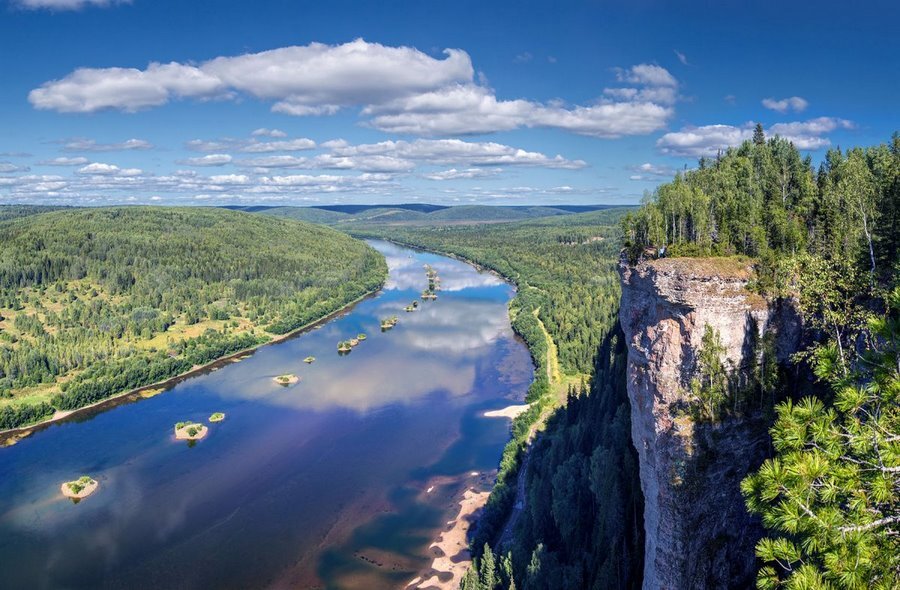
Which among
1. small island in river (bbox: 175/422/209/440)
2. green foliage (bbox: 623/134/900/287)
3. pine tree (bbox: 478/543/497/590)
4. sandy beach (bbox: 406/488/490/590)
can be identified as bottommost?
sandy beach (bbox: 406/488/490/590)

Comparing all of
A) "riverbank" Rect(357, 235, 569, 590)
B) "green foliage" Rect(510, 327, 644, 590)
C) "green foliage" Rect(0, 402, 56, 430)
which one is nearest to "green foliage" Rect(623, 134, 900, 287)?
"green foliage" Rect(510, 327, 644, 590)

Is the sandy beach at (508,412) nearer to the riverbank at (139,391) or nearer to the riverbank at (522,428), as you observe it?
the riverbank at (522,428)

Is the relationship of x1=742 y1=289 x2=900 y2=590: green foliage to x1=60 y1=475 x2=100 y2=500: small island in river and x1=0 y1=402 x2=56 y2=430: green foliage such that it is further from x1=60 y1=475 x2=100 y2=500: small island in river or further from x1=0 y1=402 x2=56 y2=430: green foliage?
x1=0 y1=402 x2=56 y2=430: green foliage

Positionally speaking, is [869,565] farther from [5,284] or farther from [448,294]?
[5,284]

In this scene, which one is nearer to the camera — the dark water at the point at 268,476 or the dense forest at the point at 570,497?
the dense forest at the point at 570,497

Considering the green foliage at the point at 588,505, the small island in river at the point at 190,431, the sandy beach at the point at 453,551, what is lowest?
the sandy beach at the point at 453,551

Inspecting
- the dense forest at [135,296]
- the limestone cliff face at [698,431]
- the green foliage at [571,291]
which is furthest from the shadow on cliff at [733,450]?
the dense forest at [135,296]
